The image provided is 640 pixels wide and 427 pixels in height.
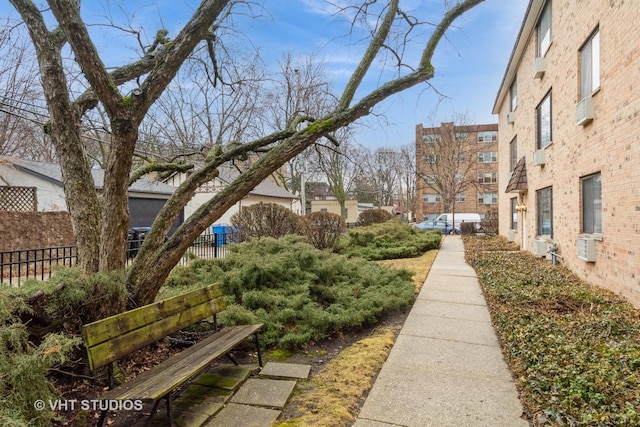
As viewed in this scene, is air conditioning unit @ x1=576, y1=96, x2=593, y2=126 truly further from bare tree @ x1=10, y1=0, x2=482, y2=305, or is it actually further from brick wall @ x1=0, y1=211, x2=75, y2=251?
brick wall @ x1=0, y1=211, x2=75, y2=251

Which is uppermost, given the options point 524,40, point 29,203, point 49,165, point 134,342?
point 524,40

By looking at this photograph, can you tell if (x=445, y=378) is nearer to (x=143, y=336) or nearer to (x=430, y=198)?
(x=143, y=336)

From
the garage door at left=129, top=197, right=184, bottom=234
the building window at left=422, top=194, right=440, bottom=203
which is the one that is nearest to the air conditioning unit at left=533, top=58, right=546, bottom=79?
the garage door at left=129, top=197, right=184, bottom=234

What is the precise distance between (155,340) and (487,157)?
4256 cm

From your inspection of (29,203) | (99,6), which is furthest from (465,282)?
(29,203)

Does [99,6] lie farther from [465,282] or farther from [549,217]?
[549,217]

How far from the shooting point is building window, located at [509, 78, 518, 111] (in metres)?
15.0

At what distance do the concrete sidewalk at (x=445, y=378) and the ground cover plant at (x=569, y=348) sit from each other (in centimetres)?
18

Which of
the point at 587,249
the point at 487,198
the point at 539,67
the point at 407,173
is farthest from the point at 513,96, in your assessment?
the point at 407,173

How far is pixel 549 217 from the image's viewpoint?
1070 centimetres

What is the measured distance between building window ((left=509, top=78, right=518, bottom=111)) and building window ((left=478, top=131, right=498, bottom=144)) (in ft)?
81.3

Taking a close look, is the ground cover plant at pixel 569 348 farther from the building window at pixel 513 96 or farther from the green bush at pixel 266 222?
the building window at pixel 513 96

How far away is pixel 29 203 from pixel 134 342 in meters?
13.2

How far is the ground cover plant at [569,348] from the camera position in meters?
2.84
